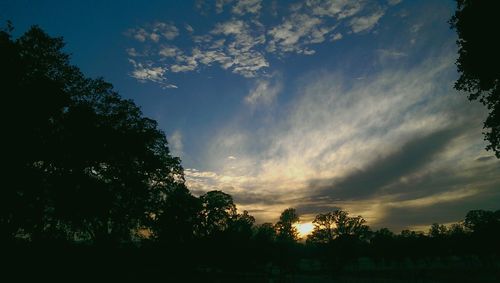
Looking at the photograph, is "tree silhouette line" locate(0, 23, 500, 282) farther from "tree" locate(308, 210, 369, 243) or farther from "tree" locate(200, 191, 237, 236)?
"tree" locate(308, 210, 369, 243)

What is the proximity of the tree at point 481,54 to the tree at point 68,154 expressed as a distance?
2710 cm

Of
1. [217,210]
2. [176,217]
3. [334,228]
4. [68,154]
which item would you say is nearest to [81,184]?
[68,154]

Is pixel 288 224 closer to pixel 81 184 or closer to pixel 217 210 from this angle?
pixel 217 210

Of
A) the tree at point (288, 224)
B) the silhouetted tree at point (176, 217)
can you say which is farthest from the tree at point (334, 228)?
the silhouetted tree at point (176, 217)

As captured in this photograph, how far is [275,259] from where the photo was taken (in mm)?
61781

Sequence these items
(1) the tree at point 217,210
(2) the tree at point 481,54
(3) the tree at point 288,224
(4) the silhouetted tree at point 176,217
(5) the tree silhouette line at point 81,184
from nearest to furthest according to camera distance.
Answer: (2) the tree at point 481,54
(5) the tree silhouette line at point 81,184
(4) the silhouetted tree at point 176,217
(1) the tree at point 217,210
(3) the tree at point 288,224

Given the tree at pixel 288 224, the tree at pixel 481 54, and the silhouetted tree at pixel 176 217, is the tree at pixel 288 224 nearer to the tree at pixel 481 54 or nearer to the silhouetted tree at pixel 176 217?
the silhouetted tree at pixel 176 217

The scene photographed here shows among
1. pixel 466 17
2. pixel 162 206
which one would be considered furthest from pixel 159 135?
pixel 466 17

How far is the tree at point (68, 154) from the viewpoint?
21453mm

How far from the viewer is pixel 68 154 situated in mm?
A: 27234

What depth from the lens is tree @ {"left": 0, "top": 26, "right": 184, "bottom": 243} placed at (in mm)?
21453

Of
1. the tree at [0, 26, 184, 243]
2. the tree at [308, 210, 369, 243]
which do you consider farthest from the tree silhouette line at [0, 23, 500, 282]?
the tree at [308, 210, 369, 243]

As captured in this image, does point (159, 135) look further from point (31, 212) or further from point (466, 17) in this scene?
point (466, 17)

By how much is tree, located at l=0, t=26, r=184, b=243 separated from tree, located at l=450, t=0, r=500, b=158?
27104 millimetres
